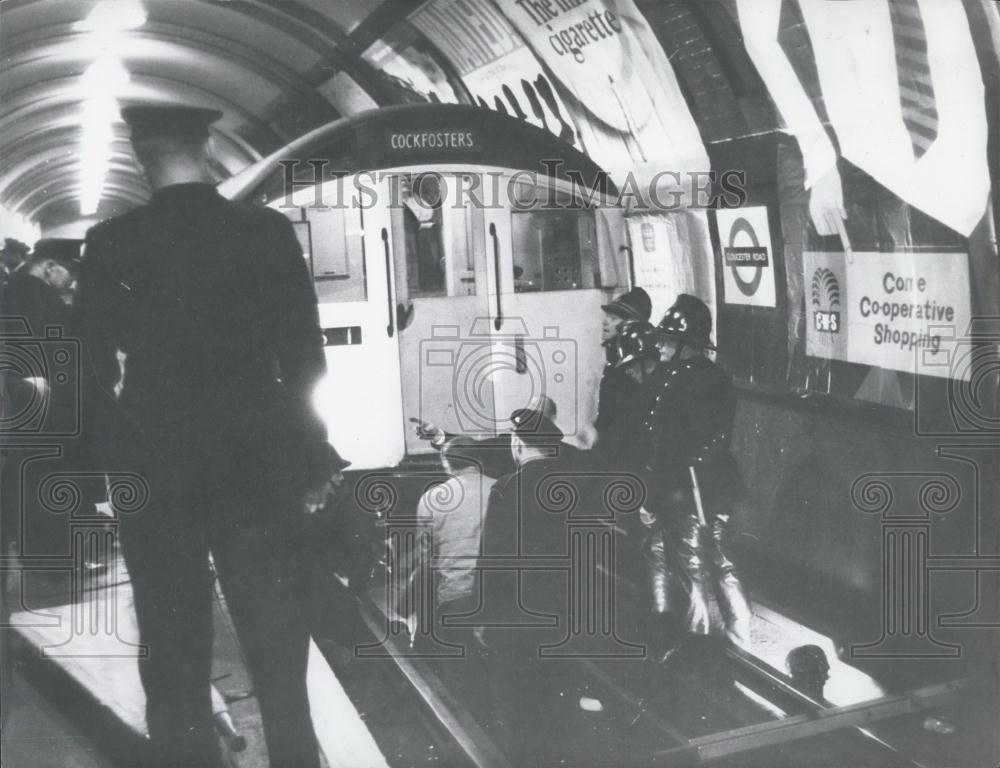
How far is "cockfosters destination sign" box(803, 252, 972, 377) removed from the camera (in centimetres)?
276

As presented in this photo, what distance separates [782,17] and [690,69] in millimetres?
316

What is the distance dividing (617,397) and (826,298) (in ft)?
2.44

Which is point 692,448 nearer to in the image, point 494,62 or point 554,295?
point 554,295

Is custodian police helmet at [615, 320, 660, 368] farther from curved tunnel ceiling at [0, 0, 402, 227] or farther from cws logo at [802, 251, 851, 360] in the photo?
curved tunnel ceiling at [0, 0, 402, 227]

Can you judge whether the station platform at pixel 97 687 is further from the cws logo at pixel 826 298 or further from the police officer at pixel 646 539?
the cws logo at pixel 826 298

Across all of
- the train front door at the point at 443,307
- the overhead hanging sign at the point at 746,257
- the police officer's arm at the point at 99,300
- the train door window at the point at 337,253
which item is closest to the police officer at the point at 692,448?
the overhead hanging sign at the point at 746,257

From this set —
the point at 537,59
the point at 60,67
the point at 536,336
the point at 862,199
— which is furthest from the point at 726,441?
the point at 60,67

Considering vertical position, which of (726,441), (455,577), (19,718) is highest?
(726,441)

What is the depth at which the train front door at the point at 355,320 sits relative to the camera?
2.61 meters

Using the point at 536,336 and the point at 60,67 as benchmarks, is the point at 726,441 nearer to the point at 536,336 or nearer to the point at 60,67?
the point at 536,336

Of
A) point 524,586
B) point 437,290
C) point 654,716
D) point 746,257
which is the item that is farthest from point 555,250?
point 654,716

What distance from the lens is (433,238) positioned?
8.71ft

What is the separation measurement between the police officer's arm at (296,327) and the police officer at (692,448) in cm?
104

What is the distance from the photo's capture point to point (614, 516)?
2.73m
